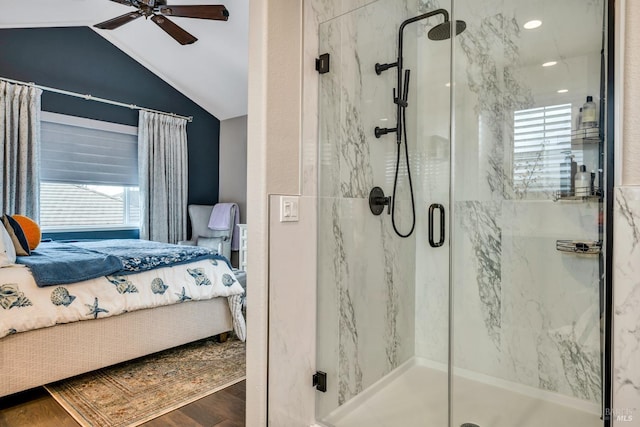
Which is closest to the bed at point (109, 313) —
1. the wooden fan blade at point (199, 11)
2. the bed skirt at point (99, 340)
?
the bed skirt at point (99, 340)

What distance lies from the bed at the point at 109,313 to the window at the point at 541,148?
2112 millimetres

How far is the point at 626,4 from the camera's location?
101cm

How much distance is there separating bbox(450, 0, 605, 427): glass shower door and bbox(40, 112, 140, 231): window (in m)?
3.97

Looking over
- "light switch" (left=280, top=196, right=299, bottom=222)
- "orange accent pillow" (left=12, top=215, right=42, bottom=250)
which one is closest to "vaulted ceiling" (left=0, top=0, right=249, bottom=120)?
"orange accent pillow" (left=12, top=215, right=42, bottom=250)

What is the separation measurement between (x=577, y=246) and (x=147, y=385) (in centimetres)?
249

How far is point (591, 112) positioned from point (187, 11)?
283 centimetres

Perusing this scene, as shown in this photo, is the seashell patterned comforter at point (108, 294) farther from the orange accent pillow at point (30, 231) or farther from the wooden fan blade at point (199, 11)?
the wooden fan blade at point (199, 11)

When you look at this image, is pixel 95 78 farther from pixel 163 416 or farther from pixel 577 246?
pixel 577 246

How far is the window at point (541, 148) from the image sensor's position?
191 centimetres

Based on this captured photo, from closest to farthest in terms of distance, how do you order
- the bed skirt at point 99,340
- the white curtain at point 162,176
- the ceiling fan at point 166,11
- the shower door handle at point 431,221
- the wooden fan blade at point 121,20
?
the bed skirt at point 99,340, the shower door handle at point 431,221, the ceiling fan at point 166,11, the wooden fan blade at point 121,20, the white curtain at point 162,176

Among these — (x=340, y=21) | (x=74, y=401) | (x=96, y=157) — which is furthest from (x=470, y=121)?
(x=96, y=157)

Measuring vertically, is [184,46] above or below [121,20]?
above

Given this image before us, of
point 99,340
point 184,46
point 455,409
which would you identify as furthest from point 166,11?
Answer: point 455,409

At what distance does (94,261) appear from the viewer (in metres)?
2.28
